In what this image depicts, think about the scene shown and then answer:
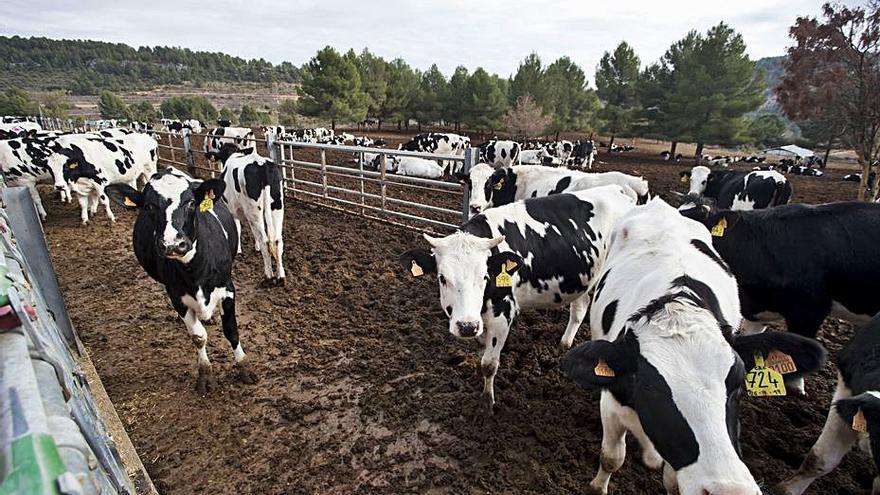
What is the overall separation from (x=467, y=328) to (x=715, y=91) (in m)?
30.6

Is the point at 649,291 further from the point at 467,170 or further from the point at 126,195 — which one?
the point at 467,170

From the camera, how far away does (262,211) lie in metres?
5.59

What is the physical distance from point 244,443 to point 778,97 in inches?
764

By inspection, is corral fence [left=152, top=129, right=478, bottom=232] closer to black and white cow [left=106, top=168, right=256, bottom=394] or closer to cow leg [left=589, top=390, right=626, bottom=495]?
black and white cow [left=106, top=168, right=256, bottom=394]

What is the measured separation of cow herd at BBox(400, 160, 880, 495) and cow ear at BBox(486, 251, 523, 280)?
14 mm

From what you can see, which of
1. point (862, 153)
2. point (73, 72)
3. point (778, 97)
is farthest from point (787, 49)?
point (73, 72)

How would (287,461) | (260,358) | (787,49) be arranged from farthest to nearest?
(787,49) → (260,358) → (287,461)

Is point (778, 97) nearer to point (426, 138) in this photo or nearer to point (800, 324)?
point (426, 138)

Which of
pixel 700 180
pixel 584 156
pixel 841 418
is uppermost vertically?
pixel 584 156

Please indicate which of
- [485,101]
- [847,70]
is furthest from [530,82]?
[847,70]

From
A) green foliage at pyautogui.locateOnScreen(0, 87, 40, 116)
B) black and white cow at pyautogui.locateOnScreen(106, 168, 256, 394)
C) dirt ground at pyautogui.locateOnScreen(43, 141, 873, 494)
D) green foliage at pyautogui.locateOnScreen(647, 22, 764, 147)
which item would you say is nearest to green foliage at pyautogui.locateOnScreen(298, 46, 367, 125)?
green foliage at pyautogui.locateOnScreen(647, 22, 764, 147)

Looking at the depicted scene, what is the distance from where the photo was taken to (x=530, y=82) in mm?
38656

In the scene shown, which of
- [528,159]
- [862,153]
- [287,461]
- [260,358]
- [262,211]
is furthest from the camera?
[528,159]

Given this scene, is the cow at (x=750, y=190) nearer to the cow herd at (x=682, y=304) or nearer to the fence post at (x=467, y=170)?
the fence post at (x=467, y=170)
